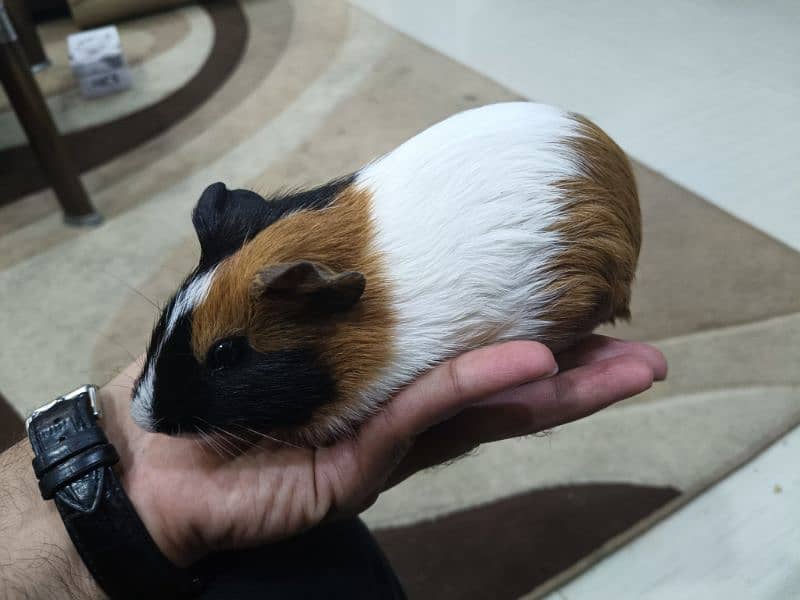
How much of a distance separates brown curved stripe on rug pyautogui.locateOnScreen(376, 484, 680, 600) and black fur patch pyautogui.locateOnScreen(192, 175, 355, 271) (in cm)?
92

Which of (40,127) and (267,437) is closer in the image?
(267,437)

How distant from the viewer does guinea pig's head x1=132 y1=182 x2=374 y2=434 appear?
103cm

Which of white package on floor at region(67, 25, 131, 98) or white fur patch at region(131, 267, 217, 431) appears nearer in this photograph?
white fur patch at region(131, 267, 217, 431)

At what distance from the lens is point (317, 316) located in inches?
41.6

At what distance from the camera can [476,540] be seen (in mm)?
1668

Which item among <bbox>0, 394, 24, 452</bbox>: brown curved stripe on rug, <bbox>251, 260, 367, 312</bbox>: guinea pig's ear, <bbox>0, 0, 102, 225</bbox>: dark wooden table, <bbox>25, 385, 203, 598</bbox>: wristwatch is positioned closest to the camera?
<bbox>251, 260, 367, 312</bbox>: guinea pig's ear

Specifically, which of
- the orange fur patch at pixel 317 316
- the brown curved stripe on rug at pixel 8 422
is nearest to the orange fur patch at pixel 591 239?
the orange fur patch at pixel 317 316

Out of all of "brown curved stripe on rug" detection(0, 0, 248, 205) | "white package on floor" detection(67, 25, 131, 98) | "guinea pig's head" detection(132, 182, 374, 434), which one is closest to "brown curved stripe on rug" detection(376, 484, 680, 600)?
"guinea pig's head" detection(132, 182, 374, 434)

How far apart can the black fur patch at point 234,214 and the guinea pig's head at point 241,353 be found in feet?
0.22

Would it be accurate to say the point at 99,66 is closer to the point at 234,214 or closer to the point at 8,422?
the point at 8,422

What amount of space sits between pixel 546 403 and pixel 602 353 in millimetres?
207

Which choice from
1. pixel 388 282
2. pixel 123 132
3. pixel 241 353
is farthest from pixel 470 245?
pixel 123 132

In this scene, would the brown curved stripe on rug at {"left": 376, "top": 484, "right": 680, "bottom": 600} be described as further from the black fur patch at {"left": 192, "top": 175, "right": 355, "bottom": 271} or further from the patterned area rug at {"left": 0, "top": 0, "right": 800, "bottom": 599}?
the black fur patch at {"left": 192, "top": 175, "right": 355, "bottom": 271}

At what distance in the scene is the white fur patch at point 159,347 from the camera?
104 centimetres
